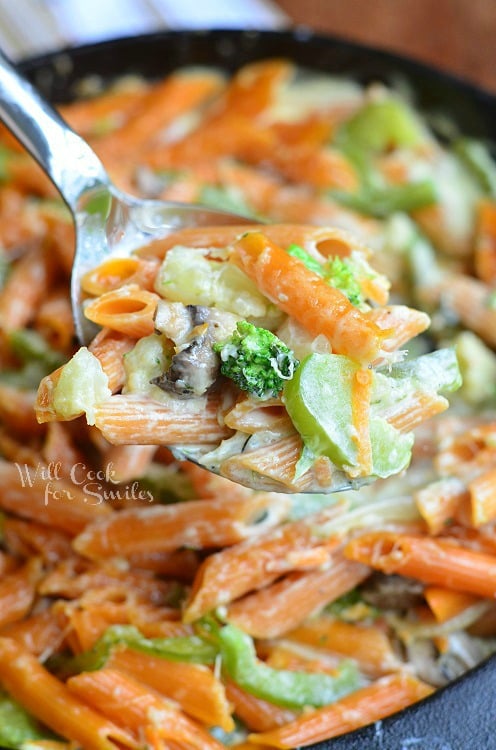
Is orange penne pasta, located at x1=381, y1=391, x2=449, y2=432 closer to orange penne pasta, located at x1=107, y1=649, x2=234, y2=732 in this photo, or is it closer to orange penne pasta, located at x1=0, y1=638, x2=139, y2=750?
orange penne pasta, located at x1=107, y1=649, x2=234, y2=732

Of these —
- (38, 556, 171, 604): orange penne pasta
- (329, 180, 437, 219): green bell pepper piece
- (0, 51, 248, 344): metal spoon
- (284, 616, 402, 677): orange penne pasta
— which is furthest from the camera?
(329, 180, 437, 219): green bell pepper piece

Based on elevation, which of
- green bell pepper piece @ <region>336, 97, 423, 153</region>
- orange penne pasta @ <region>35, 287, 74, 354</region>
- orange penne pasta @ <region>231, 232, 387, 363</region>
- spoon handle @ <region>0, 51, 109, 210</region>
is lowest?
green bell pepper piece @ <region>336, 97, 423, 153</region>

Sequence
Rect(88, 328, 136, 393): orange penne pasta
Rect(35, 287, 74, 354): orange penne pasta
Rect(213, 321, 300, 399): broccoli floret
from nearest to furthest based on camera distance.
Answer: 1. Rect(213, 321, 300, 399): broccoli floret
2. Rect(88, 328, 136, 393): orange penne pasta
3. Rect(35, 287, 74, 354): orange penne pasta

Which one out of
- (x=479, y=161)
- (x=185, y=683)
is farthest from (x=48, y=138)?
(x=479, y=161)

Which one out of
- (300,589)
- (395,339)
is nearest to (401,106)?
(395,339)

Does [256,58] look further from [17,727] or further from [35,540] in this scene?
[17,727]

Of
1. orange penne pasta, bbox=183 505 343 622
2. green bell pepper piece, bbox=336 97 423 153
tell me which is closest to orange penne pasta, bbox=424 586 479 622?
orange penne pasta, bbox=183 505 343 622

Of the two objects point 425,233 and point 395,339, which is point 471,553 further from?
point 425,233

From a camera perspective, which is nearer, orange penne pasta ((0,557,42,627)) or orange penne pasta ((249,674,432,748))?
orange penne pasta ((249,674,432,748))
